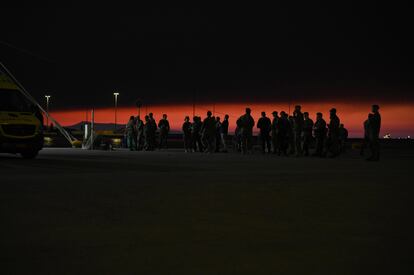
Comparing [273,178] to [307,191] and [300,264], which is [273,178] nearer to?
[307,191]

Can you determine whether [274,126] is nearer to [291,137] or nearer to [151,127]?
[291,137]

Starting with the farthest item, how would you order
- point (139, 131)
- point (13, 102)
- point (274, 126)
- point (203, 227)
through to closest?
1. point (139, 131)
2. point (274, 126)
3. point (13, 102)
4. point (203, 227)

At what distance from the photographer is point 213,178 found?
1422 cm

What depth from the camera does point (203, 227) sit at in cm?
731

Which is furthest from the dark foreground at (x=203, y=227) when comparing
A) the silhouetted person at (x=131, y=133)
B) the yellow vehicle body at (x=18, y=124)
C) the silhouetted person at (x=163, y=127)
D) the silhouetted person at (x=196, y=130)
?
the silhouetted person at (x=163, y=127)

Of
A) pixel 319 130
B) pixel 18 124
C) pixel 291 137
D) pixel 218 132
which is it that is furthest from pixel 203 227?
pixel 218 132

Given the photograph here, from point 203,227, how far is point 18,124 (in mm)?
14421

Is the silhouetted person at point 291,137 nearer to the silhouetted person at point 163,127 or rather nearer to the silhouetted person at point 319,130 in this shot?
the silhouetted person at point 319,130

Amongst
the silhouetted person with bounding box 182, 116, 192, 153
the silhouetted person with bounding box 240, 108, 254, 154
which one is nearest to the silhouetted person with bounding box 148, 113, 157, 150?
the silhouetted person with bounding box 182, 116, 192, 153

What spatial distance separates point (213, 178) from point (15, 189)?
4486 mm

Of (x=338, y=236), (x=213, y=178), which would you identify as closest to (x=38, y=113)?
(x=213, y=178)

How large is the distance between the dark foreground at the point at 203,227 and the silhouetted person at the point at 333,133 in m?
13.1

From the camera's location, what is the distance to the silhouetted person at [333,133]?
1030 inches

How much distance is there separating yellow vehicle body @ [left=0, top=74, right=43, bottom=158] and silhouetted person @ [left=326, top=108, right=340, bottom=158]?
1106cm
